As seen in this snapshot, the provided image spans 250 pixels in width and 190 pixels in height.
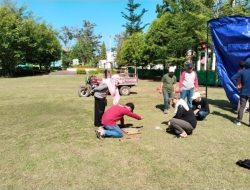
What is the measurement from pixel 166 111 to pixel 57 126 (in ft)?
13.6

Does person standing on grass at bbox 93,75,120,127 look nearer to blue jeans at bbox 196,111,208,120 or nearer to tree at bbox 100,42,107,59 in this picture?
blue jeans at bbox 196,111,208,120

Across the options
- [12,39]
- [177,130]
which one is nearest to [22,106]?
[177,130]

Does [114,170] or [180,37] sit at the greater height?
[180,37]

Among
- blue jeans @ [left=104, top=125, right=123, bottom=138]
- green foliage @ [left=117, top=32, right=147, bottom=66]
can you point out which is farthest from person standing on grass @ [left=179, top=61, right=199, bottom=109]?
green foliage @ [left=117, top=32, right=147, bottom=66]

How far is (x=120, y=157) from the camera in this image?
22.5ft

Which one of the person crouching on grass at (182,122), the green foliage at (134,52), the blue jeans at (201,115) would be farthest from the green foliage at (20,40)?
the person crouching on grass at (182,122)

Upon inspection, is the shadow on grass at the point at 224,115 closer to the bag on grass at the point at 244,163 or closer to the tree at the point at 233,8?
the bag on grass at the point at 244,163

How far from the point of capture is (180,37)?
29.5 metres

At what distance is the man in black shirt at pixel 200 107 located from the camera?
1048 centimetres

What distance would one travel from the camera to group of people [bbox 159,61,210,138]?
8383 mm

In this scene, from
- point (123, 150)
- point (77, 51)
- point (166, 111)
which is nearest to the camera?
point (123, 150)

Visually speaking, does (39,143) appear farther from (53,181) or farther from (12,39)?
(12,39)

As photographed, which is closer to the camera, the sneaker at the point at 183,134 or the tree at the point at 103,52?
the sneaker at the point at 183,134

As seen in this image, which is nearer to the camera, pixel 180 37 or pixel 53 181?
pixel 53 181
